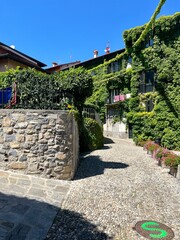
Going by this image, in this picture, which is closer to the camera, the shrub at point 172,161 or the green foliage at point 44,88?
the green foliage at point 44,88

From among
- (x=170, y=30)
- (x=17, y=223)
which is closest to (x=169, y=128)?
(x=170, y=30)

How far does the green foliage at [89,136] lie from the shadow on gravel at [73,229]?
746 centimetres

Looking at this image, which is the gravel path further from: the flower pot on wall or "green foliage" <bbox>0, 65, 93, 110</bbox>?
"green foliage" <bbox>0, 65, 93, 110</bbox>

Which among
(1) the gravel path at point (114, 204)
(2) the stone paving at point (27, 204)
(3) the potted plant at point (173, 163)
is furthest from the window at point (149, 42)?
(2) the stone paving at point (27, 204)

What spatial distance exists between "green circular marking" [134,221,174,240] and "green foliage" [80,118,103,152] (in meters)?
7.70

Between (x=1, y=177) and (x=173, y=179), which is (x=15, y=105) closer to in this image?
(x=1, y=177)

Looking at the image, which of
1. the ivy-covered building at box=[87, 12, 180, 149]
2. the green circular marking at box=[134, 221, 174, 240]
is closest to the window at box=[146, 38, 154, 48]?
the ivy-covered building at box=[87, 12, 180, 149]

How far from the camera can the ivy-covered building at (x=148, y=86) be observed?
19322 mm

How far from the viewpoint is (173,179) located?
7.41m

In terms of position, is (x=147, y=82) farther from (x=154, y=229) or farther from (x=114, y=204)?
(x=154, y=229)

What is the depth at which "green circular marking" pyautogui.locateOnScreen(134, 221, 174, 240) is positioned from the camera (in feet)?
12.2

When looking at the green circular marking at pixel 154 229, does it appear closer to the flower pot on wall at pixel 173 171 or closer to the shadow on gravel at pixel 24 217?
the shadow on gravel at pixel 24 217

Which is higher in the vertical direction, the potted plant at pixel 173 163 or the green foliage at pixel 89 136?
the green foliage at pixel 89 136

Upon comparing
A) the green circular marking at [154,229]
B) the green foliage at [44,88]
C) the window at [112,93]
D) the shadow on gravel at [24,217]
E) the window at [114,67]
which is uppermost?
the window at [114,67]
